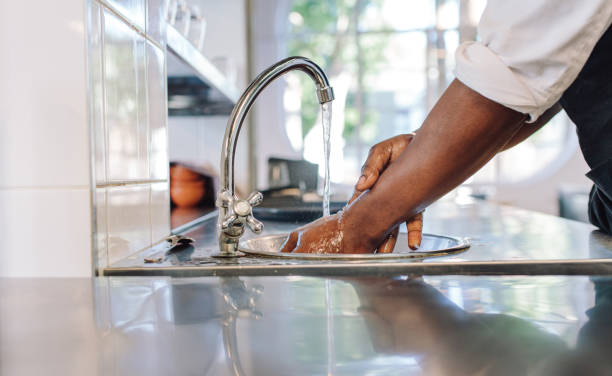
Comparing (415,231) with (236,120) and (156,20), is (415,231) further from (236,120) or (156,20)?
(156,20)

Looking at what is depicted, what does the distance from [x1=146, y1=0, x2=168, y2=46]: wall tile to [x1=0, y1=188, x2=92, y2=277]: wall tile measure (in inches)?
13.4

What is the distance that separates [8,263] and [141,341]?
37cm

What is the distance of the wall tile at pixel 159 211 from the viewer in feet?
2.89

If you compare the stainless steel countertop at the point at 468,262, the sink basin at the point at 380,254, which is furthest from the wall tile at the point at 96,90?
the sink basin at the point at 380,254

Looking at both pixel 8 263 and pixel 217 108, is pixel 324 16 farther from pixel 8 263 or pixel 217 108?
pixel 8 263

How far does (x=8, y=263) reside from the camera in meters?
0.64

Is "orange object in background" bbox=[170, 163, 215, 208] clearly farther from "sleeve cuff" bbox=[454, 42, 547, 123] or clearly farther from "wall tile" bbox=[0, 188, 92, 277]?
"sleeve cuff" bbox=[454, 42, 547, 123]

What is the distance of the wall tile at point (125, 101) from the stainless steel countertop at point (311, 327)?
21 centimetres

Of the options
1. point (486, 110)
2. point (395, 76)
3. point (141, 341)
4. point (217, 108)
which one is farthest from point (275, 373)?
point (395, 76)

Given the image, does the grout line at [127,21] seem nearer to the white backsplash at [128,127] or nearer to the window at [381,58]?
the white backsplash at [128,127]

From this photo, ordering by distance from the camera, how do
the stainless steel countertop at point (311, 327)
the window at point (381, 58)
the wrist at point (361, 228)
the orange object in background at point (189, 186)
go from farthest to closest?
the window at point (381, 58) < the orange object in background at point (189, 186) < the wrist at point (361, 228) < the stainless steel countertop at point (311, 327)

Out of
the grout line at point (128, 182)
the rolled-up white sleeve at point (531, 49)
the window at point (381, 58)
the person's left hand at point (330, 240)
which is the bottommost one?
the person's left hand at point (330, 240)

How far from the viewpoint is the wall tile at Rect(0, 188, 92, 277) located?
64 centimetres

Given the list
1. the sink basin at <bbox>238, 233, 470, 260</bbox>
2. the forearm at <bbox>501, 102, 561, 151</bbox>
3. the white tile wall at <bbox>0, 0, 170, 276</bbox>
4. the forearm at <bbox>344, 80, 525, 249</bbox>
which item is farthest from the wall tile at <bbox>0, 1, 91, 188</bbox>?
the forearm at <bbox>501, 102, 561, 151</bbox>
